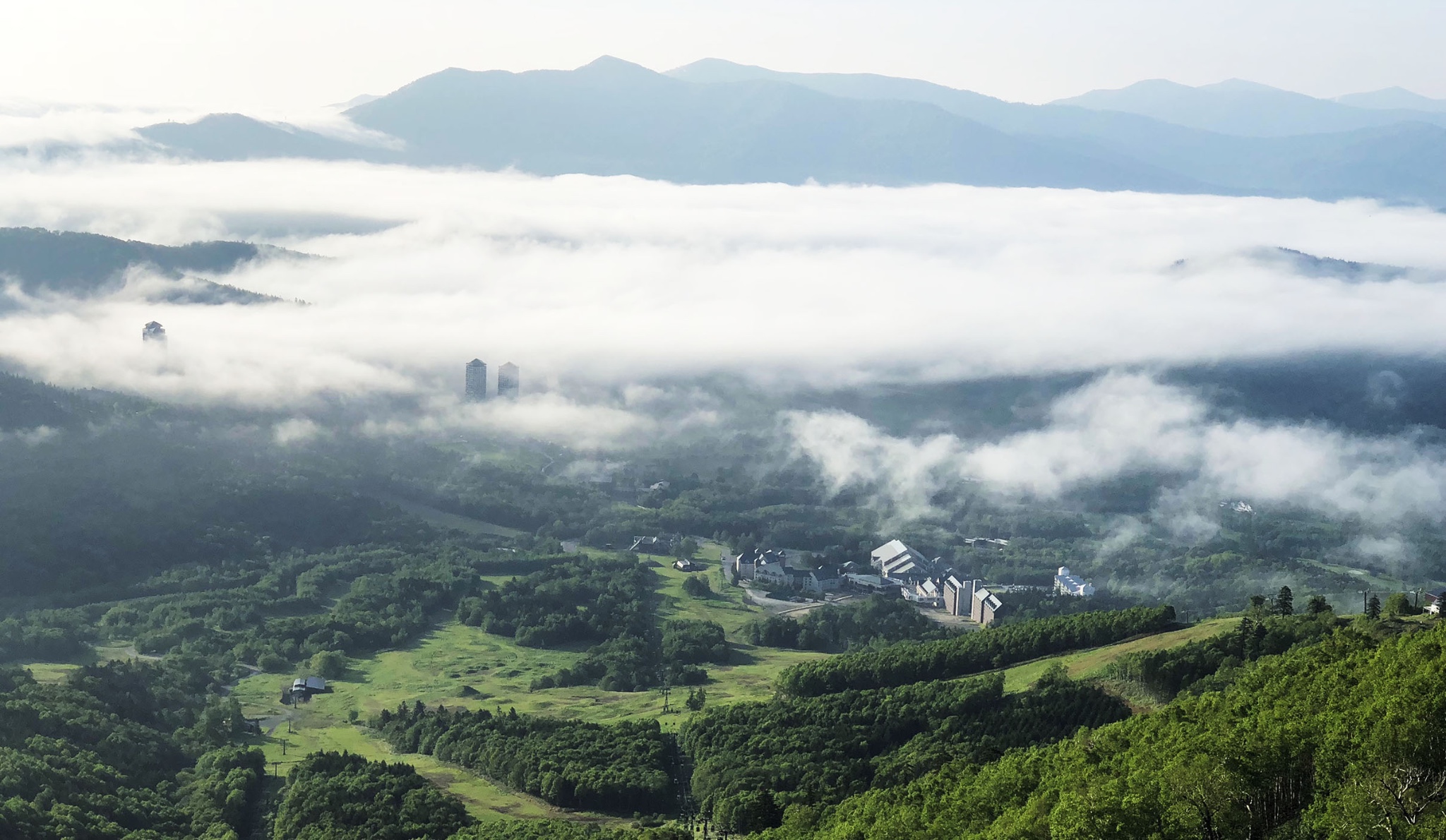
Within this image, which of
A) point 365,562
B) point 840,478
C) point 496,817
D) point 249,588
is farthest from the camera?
point 840,478

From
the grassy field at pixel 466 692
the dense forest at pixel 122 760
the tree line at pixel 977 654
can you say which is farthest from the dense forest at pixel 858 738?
the dense forest at pixel 122 760

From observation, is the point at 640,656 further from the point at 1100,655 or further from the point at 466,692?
the point at 1100,655

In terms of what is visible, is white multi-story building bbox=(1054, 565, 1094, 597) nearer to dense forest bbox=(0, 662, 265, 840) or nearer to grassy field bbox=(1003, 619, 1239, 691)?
grassy field bbox=(1003, 619, 1239, 691)

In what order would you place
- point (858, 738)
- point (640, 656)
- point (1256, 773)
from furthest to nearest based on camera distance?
point (640, 656), point (858, 738), point (1256, 773)

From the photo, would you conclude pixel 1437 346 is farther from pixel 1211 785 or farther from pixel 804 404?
pixel 1211 785

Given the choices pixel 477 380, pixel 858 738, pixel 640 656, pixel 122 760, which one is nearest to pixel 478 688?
pixel 640 656

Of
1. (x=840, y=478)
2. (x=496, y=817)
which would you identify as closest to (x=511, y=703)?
(x=496, y=817)
